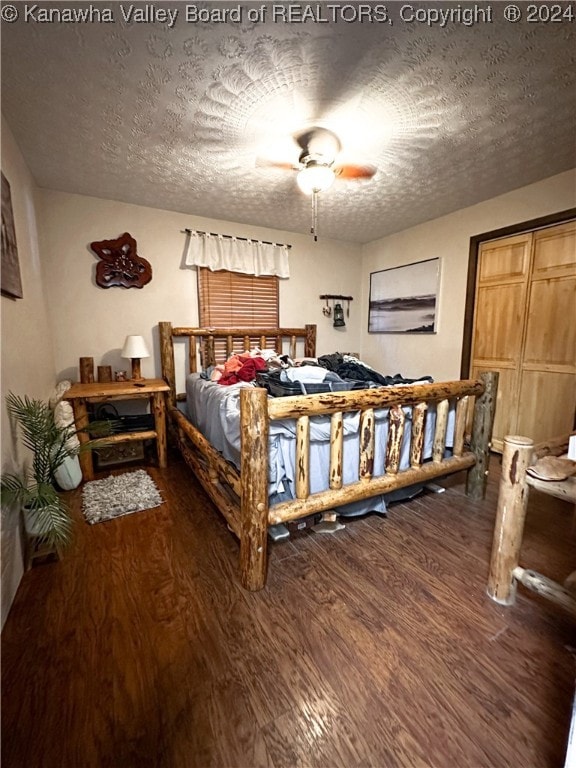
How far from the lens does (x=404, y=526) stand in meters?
1.91

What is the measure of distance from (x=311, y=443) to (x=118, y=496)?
153cm

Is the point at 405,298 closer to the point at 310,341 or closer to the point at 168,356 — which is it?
the point at 310,341

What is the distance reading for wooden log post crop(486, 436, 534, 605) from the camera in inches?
48.4

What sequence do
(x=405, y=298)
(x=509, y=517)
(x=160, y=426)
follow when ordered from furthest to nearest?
(x=405, y=298)
(x=160, y=426)
(x=509, y=517)

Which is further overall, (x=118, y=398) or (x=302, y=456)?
(x=118, y=398)

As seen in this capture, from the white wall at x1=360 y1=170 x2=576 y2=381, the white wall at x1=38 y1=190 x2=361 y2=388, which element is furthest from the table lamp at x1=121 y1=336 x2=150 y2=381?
the white wall at x1=360 y1=170 x2=576 y2=381

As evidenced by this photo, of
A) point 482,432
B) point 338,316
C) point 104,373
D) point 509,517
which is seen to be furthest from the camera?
point 338,316

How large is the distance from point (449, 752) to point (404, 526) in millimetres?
1093

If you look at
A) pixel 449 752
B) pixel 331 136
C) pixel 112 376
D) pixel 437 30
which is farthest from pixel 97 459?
pixel 437 30

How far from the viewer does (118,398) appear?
257 centimetres

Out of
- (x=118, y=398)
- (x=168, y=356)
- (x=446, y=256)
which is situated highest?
(x=446, y=256)

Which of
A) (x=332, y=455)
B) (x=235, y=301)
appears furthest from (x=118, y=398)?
(x=332, y=455)

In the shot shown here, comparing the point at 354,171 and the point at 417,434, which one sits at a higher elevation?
the point at 354,171

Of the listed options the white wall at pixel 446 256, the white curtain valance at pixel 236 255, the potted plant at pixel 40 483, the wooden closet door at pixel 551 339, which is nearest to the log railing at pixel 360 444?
the potted plant at pixel 40 483
